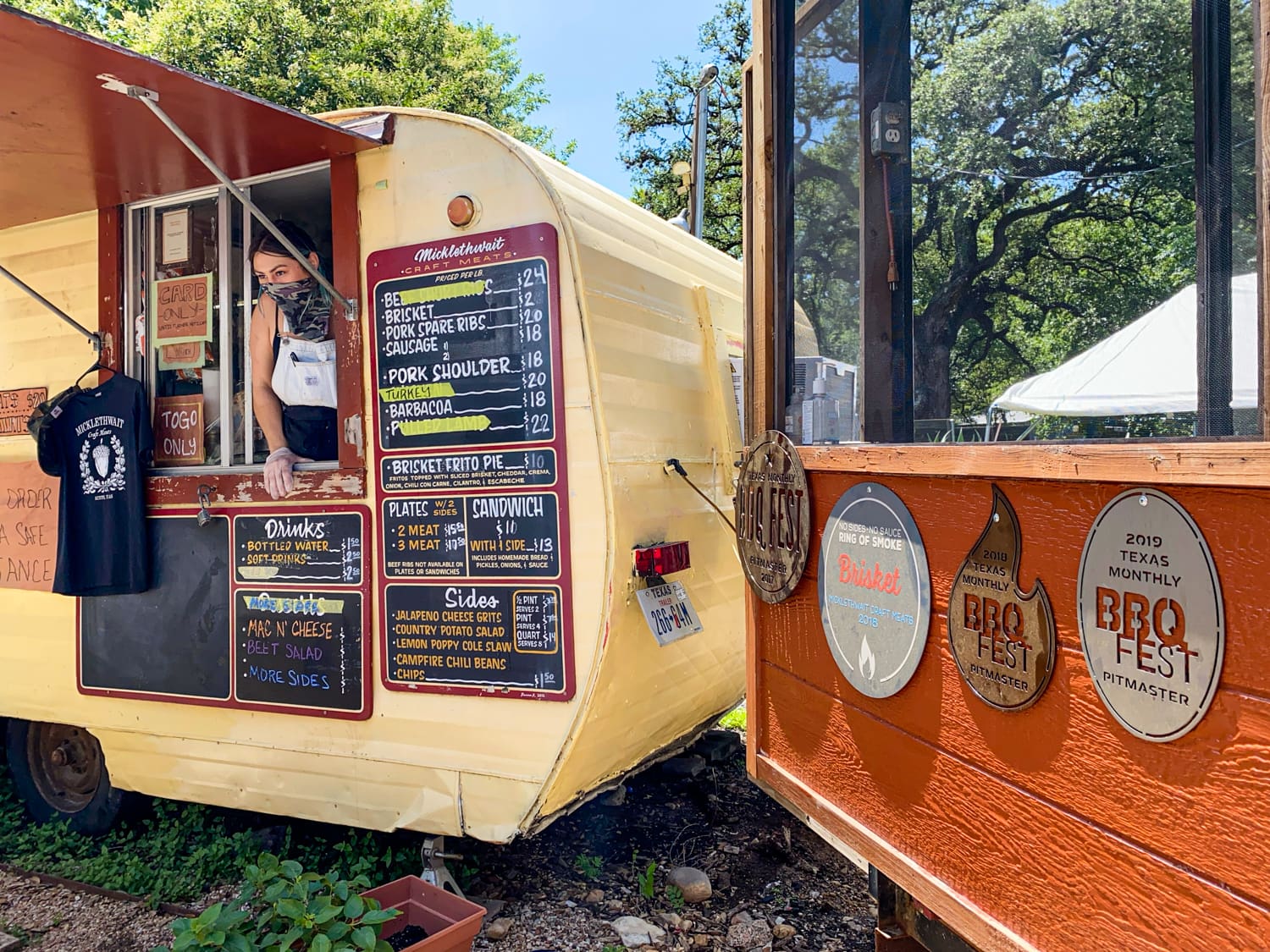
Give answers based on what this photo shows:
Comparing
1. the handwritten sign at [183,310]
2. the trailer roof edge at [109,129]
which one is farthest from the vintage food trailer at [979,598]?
the handwritten sign at [183,310]

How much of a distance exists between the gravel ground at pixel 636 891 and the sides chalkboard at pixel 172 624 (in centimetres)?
Result: 96

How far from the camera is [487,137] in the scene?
11.4 feet

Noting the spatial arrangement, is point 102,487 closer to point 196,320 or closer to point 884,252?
point 196,320

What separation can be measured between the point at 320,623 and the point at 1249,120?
3465mm

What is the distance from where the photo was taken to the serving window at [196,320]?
4113 millimetres

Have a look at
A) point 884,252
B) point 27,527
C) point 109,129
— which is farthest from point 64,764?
point 884,252

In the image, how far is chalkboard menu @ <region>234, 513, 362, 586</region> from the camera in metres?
3.73

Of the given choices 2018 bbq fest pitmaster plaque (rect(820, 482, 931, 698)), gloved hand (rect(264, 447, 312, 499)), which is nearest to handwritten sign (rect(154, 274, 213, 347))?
gloved hand (rect(264, 447, 312, 499))

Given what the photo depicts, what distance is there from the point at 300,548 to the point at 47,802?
2.44 m

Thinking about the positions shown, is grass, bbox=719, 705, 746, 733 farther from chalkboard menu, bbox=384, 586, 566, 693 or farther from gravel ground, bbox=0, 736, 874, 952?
chalkboard menu, bbox=384, 586, 566, 693

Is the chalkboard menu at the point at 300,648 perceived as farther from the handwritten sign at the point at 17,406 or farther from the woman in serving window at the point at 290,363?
the handwritten sign at the point at 17,406

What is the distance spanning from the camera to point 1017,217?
2.04 meters

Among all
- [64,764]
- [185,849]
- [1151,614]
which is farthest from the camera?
[64,764]

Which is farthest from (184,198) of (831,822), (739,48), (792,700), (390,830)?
(739,48)
